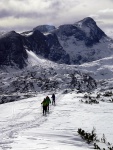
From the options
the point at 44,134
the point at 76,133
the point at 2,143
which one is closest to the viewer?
the point at 2,143

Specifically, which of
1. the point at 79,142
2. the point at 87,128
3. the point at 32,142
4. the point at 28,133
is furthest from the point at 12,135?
the point at 87,128

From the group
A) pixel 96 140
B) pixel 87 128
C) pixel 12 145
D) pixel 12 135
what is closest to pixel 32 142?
pixel 12 145

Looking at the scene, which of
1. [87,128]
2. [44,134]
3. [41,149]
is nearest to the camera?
[41,149]

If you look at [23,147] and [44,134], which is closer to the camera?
[23,147]

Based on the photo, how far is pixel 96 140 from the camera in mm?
17484

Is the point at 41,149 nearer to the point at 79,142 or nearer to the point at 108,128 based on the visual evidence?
the point at 79,142

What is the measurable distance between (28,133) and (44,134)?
37.8 inches

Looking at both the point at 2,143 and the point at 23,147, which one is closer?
the point at 23,147

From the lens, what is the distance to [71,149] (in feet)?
46.3

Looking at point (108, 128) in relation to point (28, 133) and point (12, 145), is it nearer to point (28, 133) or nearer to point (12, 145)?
point (28, 133)

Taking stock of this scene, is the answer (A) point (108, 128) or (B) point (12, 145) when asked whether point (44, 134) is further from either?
(A) point (108, 128)

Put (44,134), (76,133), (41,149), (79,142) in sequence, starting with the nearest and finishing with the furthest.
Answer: (41,149)
(79,142)
(44,134)
(76,133)

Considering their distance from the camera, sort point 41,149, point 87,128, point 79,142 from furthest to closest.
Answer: point 87,128 < point 79,142 < point 41,149

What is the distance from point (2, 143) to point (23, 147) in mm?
1527
